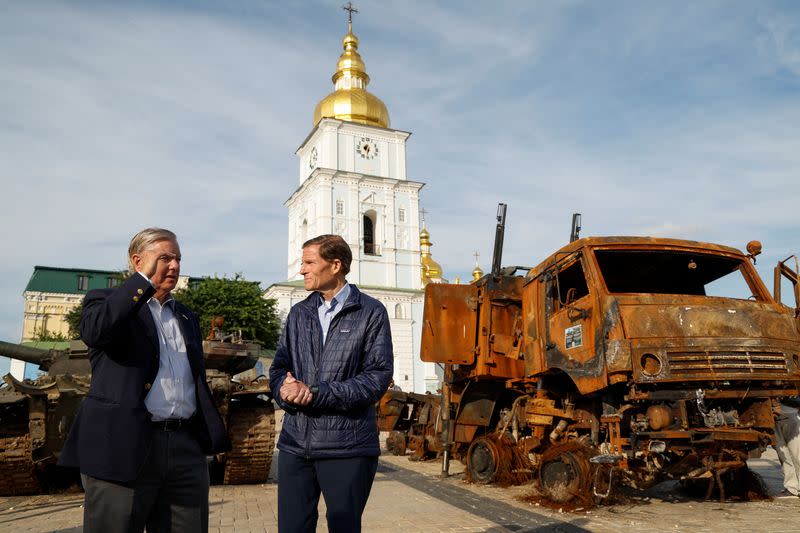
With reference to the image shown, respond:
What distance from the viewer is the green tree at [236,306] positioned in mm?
38062

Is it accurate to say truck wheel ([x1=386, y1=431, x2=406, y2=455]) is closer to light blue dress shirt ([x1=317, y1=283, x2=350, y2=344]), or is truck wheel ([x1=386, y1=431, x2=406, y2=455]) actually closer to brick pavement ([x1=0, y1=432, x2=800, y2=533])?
brick pavement ([x1=0, y1=432, x2=800, y2=533])

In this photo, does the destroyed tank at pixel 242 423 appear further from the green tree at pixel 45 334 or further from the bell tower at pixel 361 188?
the green tree at pixel 45 334

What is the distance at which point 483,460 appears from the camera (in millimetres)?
8633

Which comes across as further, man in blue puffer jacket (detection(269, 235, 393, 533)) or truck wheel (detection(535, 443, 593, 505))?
truck wheel (detection(535, 443, 593, 505))

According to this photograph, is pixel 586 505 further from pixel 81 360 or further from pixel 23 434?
pixel 81 360

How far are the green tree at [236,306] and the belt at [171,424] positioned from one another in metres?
34.9

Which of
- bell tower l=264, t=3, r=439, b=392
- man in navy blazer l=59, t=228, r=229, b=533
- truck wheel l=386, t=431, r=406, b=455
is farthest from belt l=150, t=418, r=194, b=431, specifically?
bell tower l=264, t=3, r=439, b=392

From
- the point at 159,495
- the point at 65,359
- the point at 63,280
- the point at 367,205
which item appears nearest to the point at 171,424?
the point at 159,495

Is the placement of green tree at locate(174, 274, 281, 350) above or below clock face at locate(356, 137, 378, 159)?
below

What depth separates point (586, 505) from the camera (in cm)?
645

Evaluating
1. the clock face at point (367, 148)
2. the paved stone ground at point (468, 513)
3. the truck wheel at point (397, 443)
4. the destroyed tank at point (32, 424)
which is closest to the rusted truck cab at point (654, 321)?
the paved stone ground at point (468, 513)

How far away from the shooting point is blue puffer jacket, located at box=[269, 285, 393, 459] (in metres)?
3.03

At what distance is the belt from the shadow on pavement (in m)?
3.54

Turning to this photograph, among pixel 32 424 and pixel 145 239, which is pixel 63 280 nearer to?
pixel 32 424
